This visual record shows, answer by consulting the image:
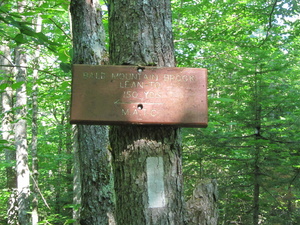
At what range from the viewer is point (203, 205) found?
178cm

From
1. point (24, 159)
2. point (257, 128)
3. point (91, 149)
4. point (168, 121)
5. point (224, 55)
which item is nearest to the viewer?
point (168, 121)

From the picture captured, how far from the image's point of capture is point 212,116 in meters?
6.01

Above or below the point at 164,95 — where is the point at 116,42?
above

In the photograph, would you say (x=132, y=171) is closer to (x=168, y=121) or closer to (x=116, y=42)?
(x=168, y=121)

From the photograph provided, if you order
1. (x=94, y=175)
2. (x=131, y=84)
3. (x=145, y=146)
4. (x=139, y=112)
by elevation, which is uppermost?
(x=131, y=84)

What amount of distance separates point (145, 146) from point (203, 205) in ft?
2.39

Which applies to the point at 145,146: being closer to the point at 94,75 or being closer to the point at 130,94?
the point at 130,94

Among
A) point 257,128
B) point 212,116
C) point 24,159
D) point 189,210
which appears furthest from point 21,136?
point 189,210

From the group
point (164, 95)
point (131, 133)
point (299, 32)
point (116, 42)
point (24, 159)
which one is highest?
point (299, 32)

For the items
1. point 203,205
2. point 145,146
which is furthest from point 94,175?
point 145,146

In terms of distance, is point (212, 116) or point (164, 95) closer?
point (164, 95)

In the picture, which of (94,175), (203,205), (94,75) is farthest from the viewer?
(94,175)

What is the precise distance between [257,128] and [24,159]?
213 inches

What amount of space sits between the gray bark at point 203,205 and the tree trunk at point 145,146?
441mm
